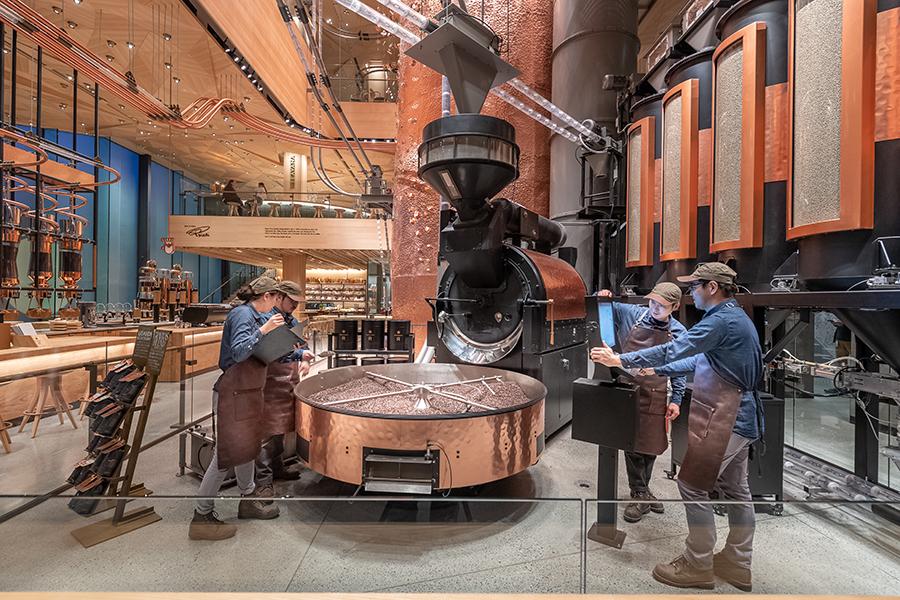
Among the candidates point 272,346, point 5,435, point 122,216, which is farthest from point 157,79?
point 272,346

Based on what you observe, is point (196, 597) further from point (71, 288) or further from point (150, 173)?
point (150, 173)

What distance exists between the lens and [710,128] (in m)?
3.81

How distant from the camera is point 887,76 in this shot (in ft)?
7.74

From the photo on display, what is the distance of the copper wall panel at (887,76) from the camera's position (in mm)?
2328

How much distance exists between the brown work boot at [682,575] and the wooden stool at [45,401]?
4.66 meters

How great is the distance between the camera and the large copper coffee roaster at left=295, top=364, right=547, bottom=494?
8.52 feet

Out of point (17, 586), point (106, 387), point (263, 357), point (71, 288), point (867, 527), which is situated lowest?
point (17, 586)

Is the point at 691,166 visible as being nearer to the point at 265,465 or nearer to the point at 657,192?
the point at 657,192

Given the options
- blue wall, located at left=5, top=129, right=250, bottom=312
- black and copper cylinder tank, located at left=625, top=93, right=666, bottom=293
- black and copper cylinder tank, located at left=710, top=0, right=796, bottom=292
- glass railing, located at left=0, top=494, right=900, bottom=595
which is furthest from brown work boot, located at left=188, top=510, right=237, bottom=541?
blue wall, located at left=5, top=129, right=250, bottom=312

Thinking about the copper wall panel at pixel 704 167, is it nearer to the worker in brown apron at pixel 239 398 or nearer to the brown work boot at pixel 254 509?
the worker in brown apron at pixel 239 398

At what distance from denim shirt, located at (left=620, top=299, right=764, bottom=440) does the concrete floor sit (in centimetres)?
58

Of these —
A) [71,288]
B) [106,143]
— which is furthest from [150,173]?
[71,288]

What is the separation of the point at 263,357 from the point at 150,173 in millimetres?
15950

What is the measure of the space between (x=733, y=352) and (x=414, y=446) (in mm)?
1816
